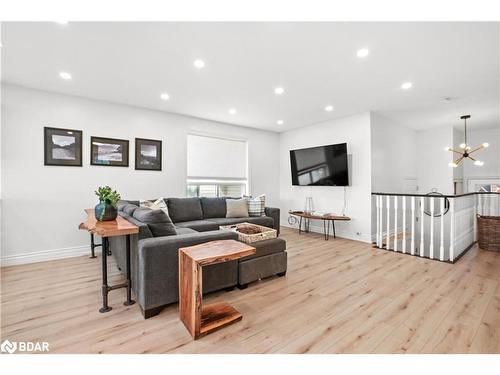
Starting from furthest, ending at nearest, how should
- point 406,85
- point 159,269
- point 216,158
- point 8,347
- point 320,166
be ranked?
point 216,158, point 320,166, point 406,85, point 159,269, point 8,347

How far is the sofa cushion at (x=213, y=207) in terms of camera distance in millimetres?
4492

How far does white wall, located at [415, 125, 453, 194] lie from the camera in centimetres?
560

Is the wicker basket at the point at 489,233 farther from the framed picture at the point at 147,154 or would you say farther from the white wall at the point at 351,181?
the framed picture at the point at 147,154

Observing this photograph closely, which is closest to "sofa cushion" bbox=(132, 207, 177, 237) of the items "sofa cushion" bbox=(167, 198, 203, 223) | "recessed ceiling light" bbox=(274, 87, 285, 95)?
"sofa cushion" bbox=(167, 198, 203, 223)

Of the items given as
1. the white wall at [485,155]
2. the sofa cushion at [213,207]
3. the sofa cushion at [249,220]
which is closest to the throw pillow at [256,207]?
the sofa cushion at [249,220]

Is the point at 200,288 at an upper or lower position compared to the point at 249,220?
lower

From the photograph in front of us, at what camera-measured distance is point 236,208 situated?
4543 mm

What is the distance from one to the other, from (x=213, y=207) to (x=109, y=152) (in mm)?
2082

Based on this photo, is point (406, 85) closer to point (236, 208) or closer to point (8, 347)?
point (236, 208)

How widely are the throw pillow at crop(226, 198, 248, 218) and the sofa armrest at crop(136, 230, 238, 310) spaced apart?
2388 millimetres

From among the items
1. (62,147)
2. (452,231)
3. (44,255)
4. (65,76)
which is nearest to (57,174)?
(62,147)

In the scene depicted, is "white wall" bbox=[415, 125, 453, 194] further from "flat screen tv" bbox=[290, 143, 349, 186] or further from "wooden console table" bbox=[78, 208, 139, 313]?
"wooden console table" bbox=[78, 208, 139, 313]
